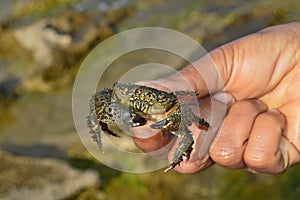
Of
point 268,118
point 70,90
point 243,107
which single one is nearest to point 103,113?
point 243,107

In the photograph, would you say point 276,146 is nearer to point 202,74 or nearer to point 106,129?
point 202,74

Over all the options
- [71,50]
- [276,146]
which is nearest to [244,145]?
[276,146]

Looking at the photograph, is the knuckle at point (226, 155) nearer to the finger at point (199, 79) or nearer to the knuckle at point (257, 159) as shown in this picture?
the knuckle at point (257, 159)

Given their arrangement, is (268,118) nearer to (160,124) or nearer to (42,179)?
(160,124)

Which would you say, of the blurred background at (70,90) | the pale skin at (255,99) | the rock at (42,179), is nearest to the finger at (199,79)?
the pale skin at (255,99)

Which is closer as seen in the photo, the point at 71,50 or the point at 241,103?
the point at 241,103

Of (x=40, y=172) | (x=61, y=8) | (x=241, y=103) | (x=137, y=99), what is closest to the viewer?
(x=137, y=99)
